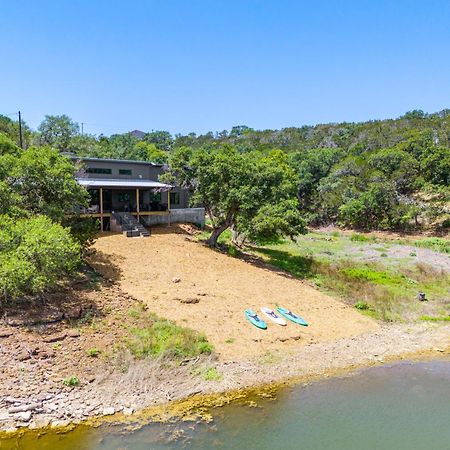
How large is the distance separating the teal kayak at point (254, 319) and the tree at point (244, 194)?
6970 mm

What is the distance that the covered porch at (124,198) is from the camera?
1117 inches

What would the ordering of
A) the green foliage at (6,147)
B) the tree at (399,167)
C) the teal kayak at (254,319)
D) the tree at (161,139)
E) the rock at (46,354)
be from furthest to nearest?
1. the tree at (161,139)
2. the tree at (399,167)
3. the green foliage at (6,147)
4. the teal kayak at (254,319)
5. the rock at (46,354)

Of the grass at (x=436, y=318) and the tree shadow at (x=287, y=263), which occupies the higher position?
the tree shadow at (x=287, y=263)

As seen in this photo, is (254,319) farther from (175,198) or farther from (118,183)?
(175,198)

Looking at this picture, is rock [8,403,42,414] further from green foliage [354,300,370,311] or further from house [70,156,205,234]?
house [70,156,205,234]

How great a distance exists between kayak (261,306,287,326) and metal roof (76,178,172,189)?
14.5 meters

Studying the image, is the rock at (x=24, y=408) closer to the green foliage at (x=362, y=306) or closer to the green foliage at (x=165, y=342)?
the green foliage at (x=165, y=342)

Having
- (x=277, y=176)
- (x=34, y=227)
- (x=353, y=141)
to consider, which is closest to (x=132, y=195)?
(x=277, y=176)

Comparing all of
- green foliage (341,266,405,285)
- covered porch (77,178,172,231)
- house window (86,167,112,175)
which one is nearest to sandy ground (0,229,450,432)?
green foliage (341,266,405,285)

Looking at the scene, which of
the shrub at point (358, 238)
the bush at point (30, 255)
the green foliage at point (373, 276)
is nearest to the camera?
the bush at point (30, 255)

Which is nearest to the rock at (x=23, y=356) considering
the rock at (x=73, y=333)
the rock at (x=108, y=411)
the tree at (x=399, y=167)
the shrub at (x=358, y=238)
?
the rock at (x=73, y=333)

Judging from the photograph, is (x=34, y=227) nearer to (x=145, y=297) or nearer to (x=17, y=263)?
(x=17, y=263)

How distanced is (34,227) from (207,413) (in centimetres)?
909

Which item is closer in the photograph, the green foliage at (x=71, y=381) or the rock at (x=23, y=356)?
the green foliage at (x=71, y=381)
